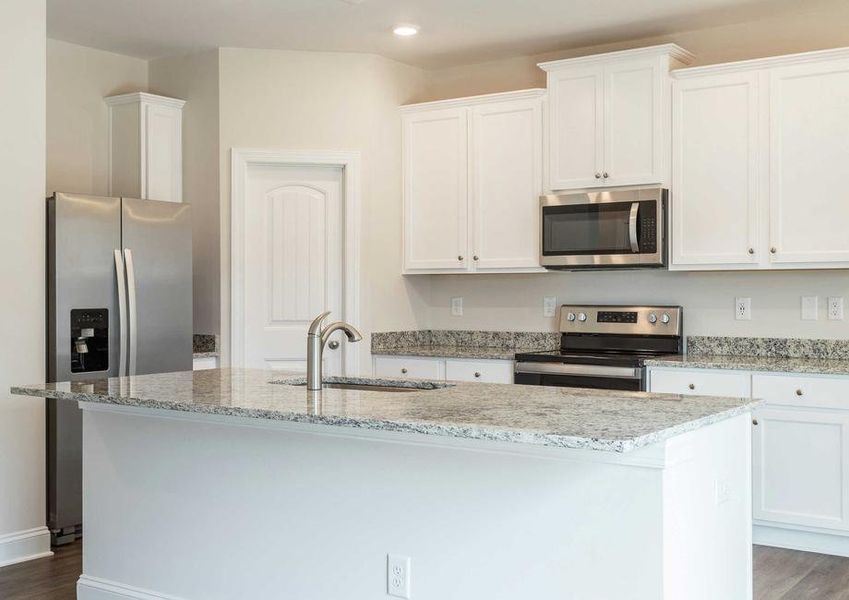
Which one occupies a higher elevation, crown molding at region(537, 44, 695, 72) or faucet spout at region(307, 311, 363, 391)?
crown molding at region(537, 44, 695, 72)

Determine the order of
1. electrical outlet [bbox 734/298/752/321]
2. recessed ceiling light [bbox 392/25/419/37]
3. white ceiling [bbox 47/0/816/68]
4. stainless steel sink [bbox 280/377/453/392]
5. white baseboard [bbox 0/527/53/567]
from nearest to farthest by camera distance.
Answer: stainless steel sink [bbox 280/377/453/392] → white baseboard [bbox 0/527/53/567] → white ceiling [bbox 47/0/816/68] → electrical outlet [bbox 734/298/752/321] → recessed ceiling light [bbox 392/25/419/37]

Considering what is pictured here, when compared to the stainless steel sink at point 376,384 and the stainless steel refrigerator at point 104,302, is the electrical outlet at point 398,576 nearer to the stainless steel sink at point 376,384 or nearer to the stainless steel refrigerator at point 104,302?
the stainless steel sink at point 376,384

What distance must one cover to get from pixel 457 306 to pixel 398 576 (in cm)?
326

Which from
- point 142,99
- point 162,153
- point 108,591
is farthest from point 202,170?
point 108,591

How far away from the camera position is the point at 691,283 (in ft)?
16.3

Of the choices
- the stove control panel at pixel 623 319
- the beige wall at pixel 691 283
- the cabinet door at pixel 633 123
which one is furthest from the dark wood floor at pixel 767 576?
the cabinet door at pixel 633 123

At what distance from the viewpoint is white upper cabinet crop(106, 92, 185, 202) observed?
5.33m

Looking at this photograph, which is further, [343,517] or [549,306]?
[549,306]

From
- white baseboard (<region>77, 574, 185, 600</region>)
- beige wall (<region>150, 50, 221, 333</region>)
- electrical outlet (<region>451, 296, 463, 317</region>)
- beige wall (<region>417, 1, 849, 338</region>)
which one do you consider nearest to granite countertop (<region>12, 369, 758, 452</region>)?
white baseboard (<region>77, 574, 185, 600</region>)

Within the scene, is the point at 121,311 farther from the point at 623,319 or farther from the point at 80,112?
the point at 623,319

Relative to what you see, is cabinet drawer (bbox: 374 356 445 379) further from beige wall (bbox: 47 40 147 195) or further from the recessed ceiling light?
beige wall (bbox: 47 40 147 195)

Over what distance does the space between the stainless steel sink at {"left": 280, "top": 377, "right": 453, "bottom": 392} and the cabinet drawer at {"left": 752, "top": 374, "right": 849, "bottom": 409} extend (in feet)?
5.56

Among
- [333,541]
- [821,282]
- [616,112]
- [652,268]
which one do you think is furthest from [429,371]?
[333,541]

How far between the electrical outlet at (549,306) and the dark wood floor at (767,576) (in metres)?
1.80
